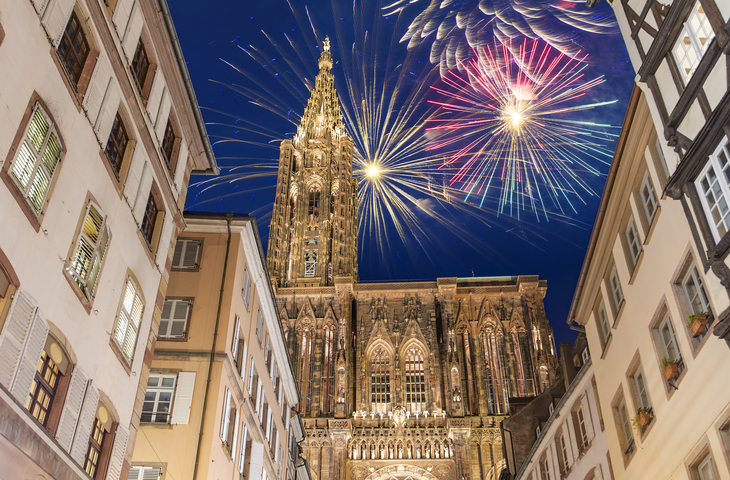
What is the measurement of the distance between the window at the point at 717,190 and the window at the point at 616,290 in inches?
240

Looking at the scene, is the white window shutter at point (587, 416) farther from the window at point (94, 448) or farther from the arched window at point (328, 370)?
the arched window at point (328, 370)

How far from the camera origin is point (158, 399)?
763 inches

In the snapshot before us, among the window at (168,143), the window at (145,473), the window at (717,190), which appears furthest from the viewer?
the window at (145,473)

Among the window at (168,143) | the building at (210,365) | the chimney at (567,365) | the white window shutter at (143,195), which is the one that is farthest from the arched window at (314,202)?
the white window shutter at (143,195)

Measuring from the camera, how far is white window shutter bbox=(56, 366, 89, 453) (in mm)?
11586

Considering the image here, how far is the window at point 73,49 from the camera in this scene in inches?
468

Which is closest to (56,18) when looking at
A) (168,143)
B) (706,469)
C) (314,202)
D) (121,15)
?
(121,15)

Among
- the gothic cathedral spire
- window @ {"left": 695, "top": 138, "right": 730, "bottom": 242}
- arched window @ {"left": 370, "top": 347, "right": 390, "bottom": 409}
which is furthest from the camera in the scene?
the gothic cathedral spire

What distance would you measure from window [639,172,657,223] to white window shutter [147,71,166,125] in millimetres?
11220

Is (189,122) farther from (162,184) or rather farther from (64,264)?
(64,264)

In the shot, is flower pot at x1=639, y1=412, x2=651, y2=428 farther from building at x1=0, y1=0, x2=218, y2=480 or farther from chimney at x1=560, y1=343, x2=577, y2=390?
building at x1=0, y1=0, x2=218, y2=480

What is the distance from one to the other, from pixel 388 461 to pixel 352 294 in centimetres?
1485

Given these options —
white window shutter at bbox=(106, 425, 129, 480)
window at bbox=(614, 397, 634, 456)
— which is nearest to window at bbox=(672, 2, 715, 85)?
window at bbox=(614, 397, 634, 456)

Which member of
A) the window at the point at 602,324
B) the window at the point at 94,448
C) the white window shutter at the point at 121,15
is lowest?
the window at the point at 94,448
